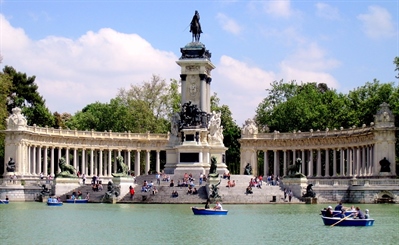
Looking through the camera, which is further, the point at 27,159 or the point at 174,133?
the point at 27,159

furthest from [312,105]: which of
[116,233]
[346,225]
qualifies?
[116,233]

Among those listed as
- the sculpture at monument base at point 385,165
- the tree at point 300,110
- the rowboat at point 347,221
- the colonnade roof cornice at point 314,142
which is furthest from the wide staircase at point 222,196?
the tree at point 300,110

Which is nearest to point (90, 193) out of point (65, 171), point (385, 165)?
point (65, 171)

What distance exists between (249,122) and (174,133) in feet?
72.0

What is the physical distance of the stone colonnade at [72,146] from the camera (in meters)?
102

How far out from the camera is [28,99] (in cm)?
13175

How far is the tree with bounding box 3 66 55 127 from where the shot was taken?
12500cm

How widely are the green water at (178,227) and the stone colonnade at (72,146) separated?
3500 cm

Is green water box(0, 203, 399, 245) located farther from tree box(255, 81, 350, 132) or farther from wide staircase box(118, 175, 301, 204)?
tree box(255, 81, 350, 132)

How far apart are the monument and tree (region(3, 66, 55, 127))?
3593cm

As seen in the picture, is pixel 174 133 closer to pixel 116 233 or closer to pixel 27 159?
pixel 27 159

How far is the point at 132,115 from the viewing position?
127 metres

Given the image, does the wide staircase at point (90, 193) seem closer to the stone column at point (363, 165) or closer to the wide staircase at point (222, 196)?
the wide staircase at point (222, 196)

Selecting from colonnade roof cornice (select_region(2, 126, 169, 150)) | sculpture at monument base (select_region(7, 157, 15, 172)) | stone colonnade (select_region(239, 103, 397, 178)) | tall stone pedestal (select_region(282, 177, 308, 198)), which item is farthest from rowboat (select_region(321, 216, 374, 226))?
colonnade roof cornice (select_region(2, 126, 169, 150))
